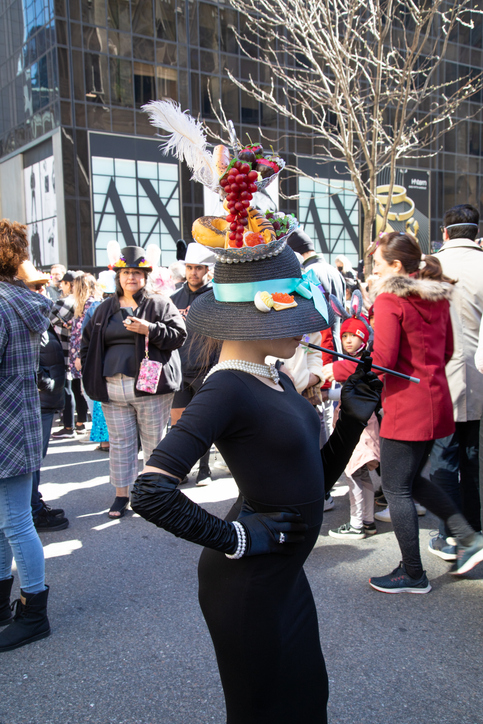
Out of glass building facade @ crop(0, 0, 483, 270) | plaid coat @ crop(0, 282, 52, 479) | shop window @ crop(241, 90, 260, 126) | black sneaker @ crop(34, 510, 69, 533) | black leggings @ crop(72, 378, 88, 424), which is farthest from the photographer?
shop window @ crop(241, 90, 260, 126)

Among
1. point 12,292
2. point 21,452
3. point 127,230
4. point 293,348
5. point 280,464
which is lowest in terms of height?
point 21,452

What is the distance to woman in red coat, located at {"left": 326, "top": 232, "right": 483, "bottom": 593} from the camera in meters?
3.17

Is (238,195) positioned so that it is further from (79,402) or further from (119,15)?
(119,15)

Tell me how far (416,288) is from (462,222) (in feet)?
4.03

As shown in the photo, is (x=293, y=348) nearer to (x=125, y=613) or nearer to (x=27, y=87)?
(x=125, y=613)

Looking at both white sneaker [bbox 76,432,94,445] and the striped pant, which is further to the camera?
white sneaker [bbox 76,432,94,445]

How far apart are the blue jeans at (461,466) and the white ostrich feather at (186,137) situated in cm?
263

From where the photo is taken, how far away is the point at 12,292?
295 cm

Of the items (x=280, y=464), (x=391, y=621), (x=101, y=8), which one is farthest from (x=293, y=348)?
(x=101, y=8)

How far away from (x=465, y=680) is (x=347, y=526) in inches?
66.3

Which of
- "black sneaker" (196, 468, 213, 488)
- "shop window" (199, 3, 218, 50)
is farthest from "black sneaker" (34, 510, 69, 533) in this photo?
→ "shop window" (199, 3, 218, 50)

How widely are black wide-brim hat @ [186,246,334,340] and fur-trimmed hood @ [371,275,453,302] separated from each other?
163 centimetres

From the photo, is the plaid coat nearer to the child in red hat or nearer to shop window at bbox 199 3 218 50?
the child in red hat

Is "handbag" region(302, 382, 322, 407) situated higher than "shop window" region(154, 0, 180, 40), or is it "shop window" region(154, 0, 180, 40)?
"shop window" region(154, 0, 180, 40)
